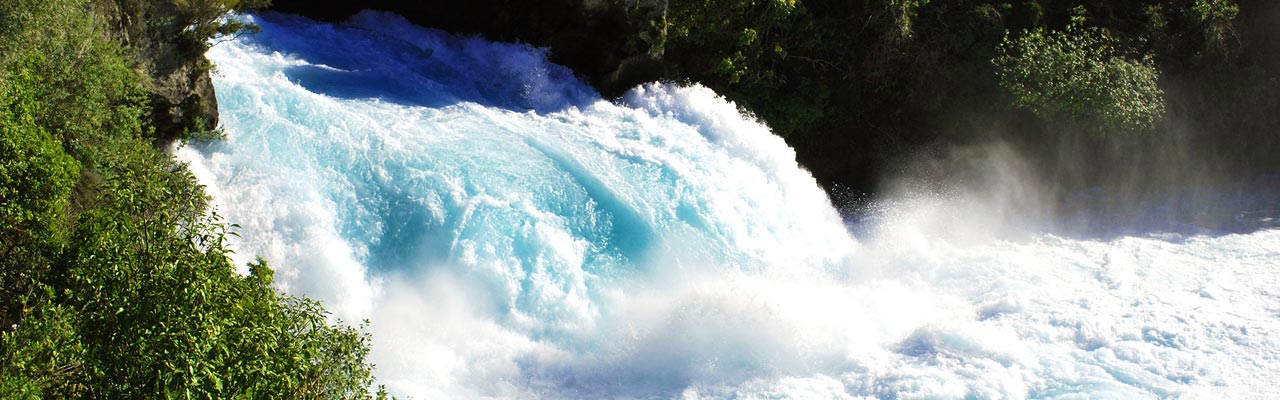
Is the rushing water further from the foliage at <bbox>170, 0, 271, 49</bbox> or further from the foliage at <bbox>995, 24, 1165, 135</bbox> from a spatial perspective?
the foliage at <bbox>995, 24, 1165, 135</bbox>

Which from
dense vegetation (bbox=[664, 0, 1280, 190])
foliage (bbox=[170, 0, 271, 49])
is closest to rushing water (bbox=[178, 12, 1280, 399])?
foliage (bbox=[170, 0, 271, 49])

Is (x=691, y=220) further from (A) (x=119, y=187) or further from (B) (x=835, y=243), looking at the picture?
(A) (x=119, y=187)

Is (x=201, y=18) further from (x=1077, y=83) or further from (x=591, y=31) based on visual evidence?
(x=1077, y=83)

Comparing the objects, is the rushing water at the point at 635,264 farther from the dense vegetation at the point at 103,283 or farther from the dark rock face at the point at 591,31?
the dense vegetation at the point at 103,283

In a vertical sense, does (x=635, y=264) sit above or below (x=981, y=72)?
below

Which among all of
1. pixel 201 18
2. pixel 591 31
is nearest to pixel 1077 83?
pixel 591 31

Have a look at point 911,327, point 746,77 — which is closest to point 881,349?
point 911,327
